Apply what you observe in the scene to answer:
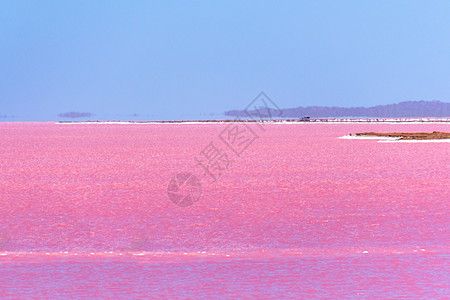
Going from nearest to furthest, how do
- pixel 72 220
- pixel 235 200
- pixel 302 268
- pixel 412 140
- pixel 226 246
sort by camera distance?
pixel 302 268 < pixel 226 246 < pixel 72 220 < pixel 235 200 < pixel 412 140

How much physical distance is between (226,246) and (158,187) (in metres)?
11.8

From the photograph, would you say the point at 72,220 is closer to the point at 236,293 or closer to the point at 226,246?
the point at 226,246

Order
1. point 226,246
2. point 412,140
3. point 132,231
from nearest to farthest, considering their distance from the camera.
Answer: point 226,246 → point 132,231 → point 412,140

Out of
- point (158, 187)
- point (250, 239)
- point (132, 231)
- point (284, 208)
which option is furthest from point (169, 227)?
point (158, 187)

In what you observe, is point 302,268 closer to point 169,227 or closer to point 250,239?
point 250,239

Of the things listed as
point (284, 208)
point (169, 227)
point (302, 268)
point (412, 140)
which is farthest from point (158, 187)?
point (412, 140)

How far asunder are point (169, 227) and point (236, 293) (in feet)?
20.0

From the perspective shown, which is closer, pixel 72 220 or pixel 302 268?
pixel 302 268

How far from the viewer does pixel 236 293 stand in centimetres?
967

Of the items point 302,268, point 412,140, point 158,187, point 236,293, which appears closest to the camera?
point 236,293

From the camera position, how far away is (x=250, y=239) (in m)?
13.9

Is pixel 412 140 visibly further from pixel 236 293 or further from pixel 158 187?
pixel 236 293

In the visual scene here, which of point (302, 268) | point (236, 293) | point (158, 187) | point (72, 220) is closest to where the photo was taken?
point (236, 293)

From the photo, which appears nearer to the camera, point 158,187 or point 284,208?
point 284,208
